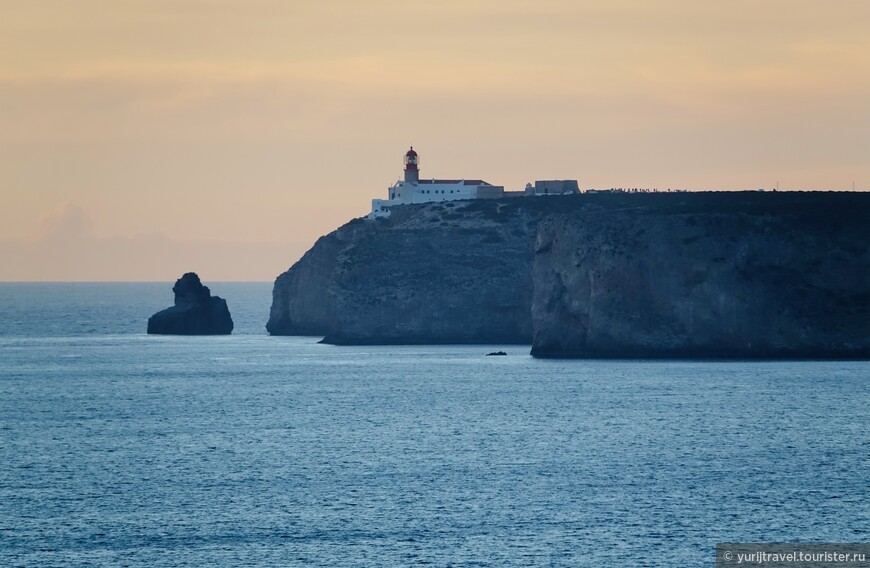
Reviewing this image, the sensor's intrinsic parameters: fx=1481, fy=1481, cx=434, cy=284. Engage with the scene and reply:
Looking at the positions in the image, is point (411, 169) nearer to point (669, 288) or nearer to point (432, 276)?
point (432, 276)

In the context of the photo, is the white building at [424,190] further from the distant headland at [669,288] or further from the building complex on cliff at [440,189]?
the distant headland at [669,288]

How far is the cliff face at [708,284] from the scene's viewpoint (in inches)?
4574

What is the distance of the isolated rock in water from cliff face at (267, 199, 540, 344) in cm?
1471

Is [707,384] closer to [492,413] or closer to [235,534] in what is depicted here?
[492,413]

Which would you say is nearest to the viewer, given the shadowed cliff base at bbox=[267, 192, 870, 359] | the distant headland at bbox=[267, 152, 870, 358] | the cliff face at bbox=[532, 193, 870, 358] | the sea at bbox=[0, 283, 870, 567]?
the sea at bbox=[0, 283, 870, 567]

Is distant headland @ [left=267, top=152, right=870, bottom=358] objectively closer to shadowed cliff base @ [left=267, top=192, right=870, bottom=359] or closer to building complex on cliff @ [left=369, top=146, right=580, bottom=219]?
shadowed cliff base @ [left=267, top=192, right=870, bottom=359]

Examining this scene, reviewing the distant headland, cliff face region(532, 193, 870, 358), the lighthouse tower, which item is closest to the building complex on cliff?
the lighthouse tower

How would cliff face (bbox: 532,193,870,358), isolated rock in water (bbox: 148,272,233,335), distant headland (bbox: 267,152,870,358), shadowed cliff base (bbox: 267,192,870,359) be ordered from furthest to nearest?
isolated rock in water (bbox: 148,272,233,335), distant headland (bbox: 267,152,870,358), shadowed cliff base (bbox: 267,192,870,359), cliff face (bbox: 532,193,870,358)

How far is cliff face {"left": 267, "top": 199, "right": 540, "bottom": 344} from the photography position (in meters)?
150

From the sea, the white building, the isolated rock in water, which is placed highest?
the white building

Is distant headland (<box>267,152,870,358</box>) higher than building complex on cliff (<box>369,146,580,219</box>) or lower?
lower

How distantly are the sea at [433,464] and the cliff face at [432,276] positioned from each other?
33.4 metres

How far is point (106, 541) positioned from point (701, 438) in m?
34.3

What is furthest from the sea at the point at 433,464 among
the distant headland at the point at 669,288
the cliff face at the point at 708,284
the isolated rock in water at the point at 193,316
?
the isolated rock in water at the point at 193,316
